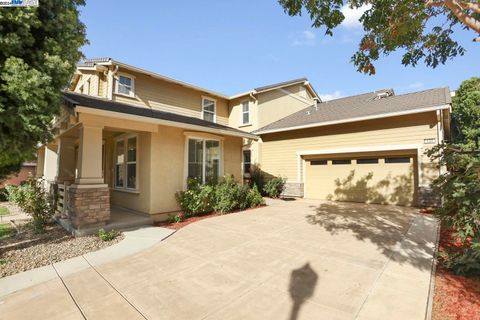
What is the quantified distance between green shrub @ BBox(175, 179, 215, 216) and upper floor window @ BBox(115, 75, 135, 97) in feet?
22.3

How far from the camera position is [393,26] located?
187 inches

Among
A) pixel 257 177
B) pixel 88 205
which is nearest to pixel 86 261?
pixel 88 205

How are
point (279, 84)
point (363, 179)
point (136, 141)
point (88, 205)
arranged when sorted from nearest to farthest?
point (88, 205) < point (136, 141) < point (363, 179) < point (279, 84)

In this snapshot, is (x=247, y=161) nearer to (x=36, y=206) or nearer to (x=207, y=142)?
(x=207, y=142)

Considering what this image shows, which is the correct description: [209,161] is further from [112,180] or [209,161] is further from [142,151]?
[112,180]

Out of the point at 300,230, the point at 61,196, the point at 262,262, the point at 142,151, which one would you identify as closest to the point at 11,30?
the point at 142,151

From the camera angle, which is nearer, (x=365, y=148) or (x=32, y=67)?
(x=32, y=67)

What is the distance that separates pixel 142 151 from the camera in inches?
318

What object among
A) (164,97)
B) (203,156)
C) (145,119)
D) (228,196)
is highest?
(164,97)

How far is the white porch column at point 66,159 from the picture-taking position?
9.16m

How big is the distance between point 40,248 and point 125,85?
29.8 ft

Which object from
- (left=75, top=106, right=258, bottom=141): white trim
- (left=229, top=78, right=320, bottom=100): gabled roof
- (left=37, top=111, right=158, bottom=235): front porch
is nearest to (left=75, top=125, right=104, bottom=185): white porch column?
(left=37, top=111, right=158, bottom=235): front porch

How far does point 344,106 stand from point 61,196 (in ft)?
47.4

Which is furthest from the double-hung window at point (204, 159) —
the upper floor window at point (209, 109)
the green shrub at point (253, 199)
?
the upper floor window at point (209, 109)
